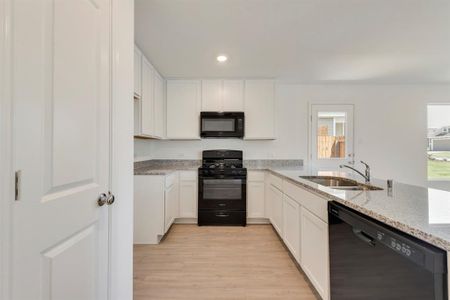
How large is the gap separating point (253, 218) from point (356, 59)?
2583 millimetres

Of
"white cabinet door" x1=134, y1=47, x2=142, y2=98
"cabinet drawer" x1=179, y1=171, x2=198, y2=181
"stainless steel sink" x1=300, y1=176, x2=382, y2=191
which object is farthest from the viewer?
"cabinet drawer" x1=179, y1=171, x2=198, y2=181

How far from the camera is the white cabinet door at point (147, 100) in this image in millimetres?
2818

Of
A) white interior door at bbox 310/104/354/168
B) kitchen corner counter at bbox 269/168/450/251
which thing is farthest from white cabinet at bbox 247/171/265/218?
kitchen corner counter at bbox 269/168/450/251

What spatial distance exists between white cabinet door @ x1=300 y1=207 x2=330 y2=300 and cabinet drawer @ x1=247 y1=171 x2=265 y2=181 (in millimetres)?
1512

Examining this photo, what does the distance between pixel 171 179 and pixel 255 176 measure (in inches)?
49.0

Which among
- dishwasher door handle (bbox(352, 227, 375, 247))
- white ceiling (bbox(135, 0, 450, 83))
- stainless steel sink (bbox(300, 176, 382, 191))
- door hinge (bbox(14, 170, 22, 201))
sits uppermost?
white ceiling (bbox(135, 0, 450, 83))

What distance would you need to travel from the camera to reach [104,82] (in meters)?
1.18

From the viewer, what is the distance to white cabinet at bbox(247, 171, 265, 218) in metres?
3.44

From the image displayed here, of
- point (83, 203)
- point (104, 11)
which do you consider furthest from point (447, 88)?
point (83, 203)

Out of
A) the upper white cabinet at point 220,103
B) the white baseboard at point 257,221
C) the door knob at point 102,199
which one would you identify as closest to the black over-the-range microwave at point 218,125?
the upper white cabinet at point 220,103

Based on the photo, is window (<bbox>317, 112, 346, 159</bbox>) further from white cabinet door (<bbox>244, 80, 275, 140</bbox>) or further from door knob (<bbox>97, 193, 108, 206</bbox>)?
door knob (<bbox>97, 193, 108, 206</bbox>)

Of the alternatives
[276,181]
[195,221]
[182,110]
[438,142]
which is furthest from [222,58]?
[438,142]

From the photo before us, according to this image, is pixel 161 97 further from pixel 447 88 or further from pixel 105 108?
pixel 447 88

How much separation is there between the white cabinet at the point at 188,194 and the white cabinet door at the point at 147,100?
82 centimetres
